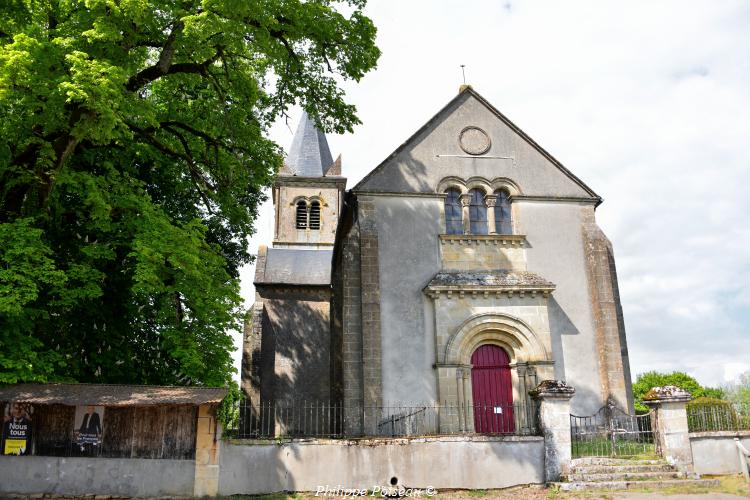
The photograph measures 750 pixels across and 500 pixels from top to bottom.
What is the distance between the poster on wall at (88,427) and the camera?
11.0m

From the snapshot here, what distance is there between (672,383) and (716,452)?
80.0 ft

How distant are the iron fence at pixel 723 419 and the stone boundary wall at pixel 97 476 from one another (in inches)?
433

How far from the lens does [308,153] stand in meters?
39.0

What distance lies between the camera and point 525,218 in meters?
17.7

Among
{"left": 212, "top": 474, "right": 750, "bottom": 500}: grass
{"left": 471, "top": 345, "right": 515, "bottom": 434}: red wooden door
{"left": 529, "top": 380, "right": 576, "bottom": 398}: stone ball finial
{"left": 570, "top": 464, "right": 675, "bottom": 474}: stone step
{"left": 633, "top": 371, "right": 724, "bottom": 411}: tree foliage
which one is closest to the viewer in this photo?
{"left": 212, "top": 474, "right": 750, "bottom": 500}: grass

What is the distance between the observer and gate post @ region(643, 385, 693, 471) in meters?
12.5

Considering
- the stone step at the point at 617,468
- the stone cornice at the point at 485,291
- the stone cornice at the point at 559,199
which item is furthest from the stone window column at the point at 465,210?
the stone step at the point at 617,468

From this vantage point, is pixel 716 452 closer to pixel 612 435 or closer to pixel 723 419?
pixel 723 419

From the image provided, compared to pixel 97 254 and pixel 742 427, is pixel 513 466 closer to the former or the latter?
pixel 742 427

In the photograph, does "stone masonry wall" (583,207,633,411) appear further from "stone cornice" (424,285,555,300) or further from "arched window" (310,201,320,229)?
"arched window" (310,201,320,229)

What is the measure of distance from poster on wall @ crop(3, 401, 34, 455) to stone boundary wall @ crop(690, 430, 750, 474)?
43.9ft

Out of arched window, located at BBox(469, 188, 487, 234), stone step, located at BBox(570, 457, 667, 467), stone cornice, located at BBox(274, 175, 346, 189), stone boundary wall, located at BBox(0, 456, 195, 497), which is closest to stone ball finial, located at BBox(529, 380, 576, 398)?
stone step, located at BBox(570, 457, 667, 467)

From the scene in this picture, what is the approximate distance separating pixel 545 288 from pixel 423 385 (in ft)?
14.0

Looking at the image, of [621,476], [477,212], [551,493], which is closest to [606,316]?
[477,212]
